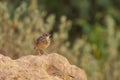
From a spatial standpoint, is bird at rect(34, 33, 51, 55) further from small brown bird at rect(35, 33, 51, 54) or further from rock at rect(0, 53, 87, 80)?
rock at rect(0, 53, 87, 80)

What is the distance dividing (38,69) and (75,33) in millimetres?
11065

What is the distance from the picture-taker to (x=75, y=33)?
17.4 m

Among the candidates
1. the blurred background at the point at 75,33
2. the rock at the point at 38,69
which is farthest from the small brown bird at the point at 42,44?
the blurred background at the point at 75,33

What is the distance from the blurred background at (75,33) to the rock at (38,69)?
110cm

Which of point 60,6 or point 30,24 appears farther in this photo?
point 60,6

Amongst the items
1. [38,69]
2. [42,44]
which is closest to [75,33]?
[42,44]

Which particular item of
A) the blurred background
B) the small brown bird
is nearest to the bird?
the small brown bird

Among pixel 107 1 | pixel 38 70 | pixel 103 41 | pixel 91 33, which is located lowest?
pixel 38 70

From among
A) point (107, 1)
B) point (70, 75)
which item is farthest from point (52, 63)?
point (107, 1)

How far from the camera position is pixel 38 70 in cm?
630

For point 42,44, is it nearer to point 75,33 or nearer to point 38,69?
point 38,69

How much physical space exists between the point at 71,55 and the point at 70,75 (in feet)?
14.3

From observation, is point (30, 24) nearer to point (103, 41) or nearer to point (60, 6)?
point (103, 41)

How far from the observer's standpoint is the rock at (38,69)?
6172 mm
